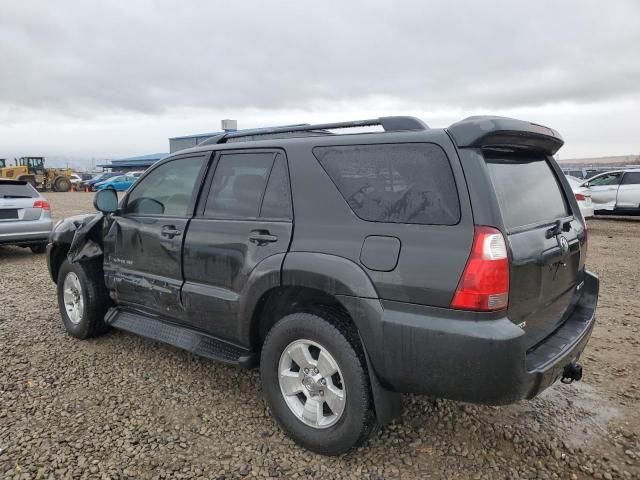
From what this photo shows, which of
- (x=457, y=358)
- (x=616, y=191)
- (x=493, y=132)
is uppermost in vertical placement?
(x=493, y=132)

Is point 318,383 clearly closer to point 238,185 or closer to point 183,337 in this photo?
point 183,337

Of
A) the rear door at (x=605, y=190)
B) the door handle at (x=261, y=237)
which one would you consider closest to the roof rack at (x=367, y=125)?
the door handle at (x=261, y=237)

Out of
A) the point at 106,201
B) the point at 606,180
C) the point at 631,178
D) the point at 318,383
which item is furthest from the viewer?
the point at 606,180

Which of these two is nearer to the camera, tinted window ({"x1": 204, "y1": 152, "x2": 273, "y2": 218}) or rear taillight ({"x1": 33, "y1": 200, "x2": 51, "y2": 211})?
Answer: tinted window ({"x1": 204, "y1": 152, "x2": 273, "y2": 218})

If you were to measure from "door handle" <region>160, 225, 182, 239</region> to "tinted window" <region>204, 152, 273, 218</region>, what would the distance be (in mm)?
274

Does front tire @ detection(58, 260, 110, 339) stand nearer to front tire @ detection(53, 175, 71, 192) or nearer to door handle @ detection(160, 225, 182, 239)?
door handle @ detection(160, 225, 182, 239)

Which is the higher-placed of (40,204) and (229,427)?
(40,204)

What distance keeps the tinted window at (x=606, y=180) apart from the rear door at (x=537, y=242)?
13498 millimetres

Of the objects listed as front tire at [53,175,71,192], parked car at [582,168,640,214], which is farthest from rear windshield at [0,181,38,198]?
front tire at [53,175,71,192]

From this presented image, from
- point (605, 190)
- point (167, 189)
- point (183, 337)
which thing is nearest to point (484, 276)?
point (183, 337)

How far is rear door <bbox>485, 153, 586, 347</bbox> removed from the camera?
2.30 metres

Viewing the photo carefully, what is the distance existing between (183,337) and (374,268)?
1.69m

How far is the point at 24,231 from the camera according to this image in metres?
8.20

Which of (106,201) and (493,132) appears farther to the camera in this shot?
(106,201)
